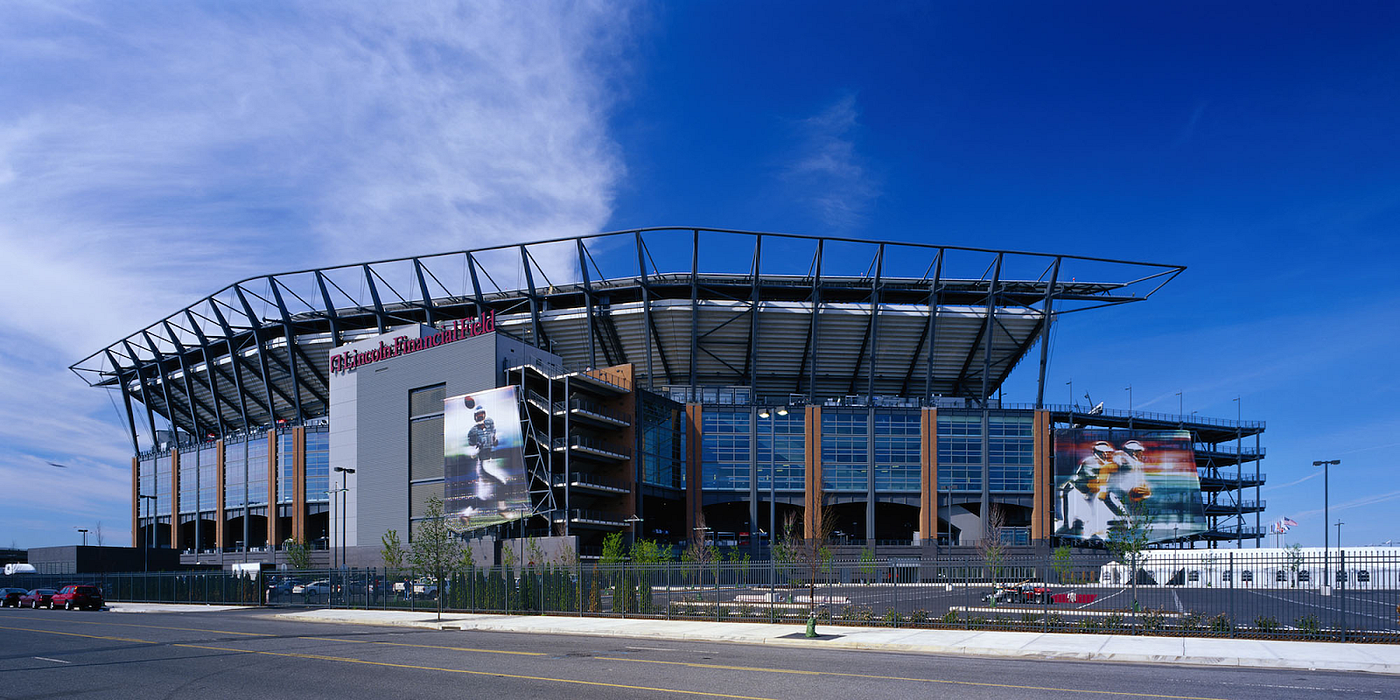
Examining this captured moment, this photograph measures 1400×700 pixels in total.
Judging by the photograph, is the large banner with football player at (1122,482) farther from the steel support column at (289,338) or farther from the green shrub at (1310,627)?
the steel support column at (289,338)

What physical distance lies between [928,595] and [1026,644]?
648cm

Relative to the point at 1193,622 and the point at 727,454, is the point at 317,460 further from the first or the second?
the point at 1193,622

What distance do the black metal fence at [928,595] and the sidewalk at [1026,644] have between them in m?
1.13

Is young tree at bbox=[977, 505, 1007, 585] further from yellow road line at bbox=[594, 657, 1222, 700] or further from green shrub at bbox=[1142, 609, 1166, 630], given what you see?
yellow road line at bbox=[594, 657, 1222, 700]

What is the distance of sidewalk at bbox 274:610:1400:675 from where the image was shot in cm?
2291

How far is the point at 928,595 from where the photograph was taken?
33.0 meters

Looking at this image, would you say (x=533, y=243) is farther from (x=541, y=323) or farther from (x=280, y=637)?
(x=280, y=637)

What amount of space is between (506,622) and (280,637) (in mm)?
9724

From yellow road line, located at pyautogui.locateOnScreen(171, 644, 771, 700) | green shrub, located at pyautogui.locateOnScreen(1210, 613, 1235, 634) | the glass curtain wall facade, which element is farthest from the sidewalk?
the glass curtain wall facade

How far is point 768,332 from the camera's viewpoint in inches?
3920

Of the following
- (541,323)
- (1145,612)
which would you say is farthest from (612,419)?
(1145,612)

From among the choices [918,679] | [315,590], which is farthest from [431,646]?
[315,590]

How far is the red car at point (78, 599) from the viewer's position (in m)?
55.9

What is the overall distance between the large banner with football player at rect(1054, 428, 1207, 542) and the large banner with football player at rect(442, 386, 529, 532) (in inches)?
2260
